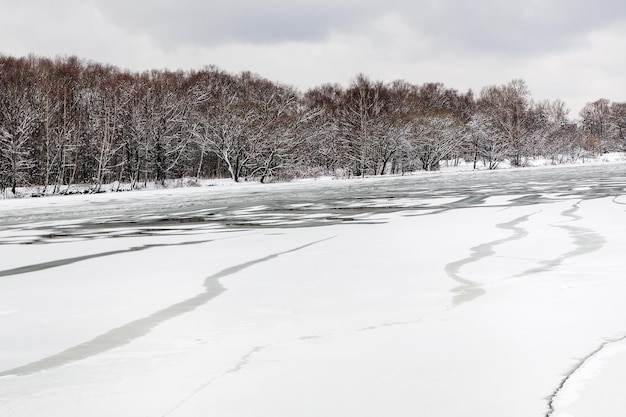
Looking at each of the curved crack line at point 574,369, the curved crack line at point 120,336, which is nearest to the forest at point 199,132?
the curved crack line at point 120,336

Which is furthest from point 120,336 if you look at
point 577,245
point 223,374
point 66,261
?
point 577,245

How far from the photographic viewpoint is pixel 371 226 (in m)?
10.9

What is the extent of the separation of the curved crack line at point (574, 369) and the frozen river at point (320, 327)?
1 cm

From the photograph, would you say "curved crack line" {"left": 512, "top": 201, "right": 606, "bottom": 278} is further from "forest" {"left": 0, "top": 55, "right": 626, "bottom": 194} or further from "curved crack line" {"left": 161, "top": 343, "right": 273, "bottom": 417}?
"forest" {"left": 0, "top": 55, "right": 626, "bottom": 194}

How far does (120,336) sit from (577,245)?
599cm

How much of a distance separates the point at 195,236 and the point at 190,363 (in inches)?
268

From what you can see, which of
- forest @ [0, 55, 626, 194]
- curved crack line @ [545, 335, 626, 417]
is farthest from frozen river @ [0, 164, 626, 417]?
forest @ [0, 55, 626, 194]

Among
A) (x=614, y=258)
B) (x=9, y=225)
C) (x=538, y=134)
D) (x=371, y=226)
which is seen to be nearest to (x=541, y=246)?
(x=614, y=258)

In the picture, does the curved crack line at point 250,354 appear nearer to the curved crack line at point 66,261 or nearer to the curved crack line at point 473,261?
the curved crack line at point 473,261

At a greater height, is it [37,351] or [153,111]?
[153,111]

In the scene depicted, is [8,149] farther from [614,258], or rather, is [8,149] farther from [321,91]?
[321,91]

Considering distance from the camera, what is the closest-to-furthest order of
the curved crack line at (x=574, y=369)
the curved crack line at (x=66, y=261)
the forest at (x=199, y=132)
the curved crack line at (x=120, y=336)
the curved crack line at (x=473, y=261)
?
the curved crack line at (x=574, y=369), the curved crack line at (x=120, y=336), the curved crack line at (x=473, y=261), the curved crack line at (x=66, y=261), the forest at (x=199, y=132)

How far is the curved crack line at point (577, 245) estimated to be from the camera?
6.25 m

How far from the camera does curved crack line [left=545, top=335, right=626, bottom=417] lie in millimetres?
2689
